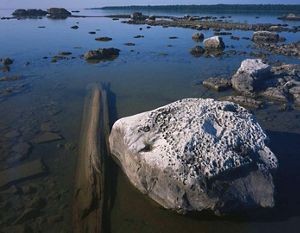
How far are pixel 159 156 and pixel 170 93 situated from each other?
8.28 meters

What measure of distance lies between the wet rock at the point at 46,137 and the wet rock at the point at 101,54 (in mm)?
13019

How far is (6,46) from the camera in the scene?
27797 millimetres

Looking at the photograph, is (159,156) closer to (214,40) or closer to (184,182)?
(184,182)

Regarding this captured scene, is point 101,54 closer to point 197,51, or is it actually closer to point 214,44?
point 197,51

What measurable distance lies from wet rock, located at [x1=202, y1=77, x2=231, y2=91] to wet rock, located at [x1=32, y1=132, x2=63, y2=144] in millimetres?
8212

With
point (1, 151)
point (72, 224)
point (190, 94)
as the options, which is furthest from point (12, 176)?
point (190, 94)

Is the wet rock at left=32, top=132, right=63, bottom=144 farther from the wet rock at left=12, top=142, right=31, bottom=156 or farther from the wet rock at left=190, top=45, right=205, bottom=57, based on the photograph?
the wet rock at left=190, top=45, right=205, bottom=57

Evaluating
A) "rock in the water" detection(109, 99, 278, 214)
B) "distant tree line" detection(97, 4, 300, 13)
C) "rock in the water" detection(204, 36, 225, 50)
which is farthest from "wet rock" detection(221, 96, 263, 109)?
"distant tree line" detection(97, 4, 300, 13)

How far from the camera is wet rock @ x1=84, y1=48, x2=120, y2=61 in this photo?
2270cm

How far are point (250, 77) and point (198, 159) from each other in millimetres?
8967

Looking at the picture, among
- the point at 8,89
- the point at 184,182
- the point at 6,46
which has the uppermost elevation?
the point at 184,182

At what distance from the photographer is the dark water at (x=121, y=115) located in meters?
6.75

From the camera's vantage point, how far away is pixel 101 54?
23.2 metres

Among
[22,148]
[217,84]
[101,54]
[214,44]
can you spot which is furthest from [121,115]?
[214,44]
